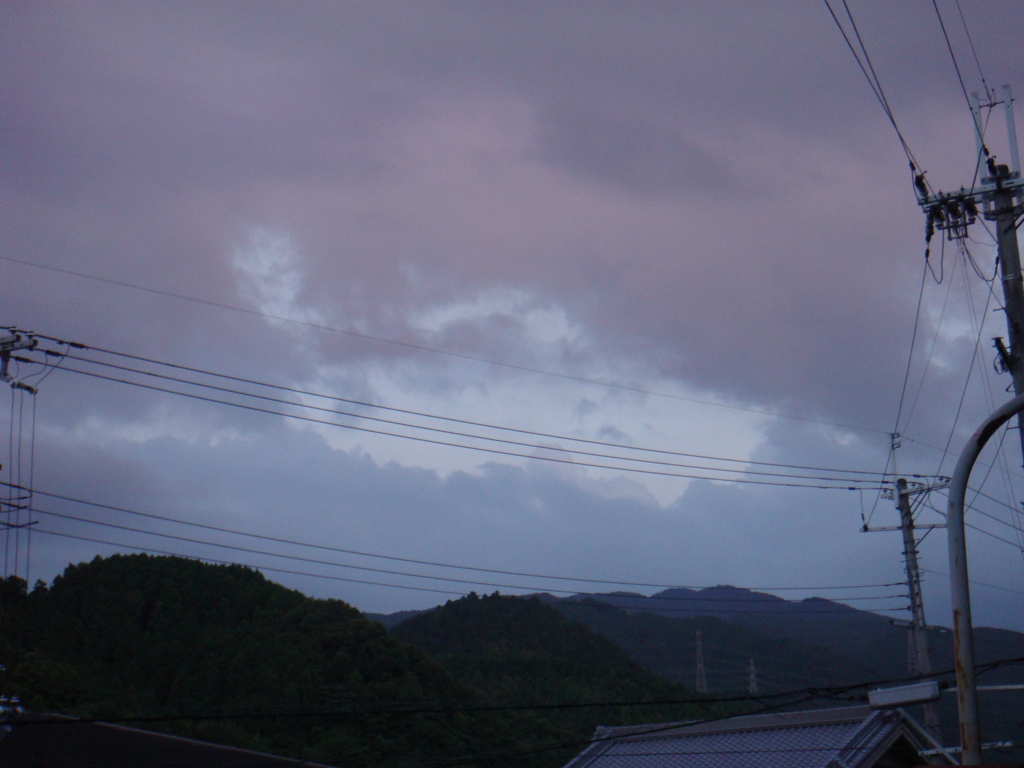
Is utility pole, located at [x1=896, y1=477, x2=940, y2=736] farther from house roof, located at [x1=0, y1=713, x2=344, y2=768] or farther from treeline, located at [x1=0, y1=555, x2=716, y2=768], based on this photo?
house roof, located at [x1=0, y1=713, x2=344, y2=768]

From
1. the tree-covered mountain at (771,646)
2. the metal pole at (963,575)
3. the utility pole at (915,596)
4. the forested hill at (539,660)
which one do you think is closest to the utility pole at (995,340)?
the metal pole at (963,575)

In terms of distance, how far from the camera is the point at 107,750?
25.8m

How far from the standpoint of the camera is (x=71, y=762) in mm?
24125

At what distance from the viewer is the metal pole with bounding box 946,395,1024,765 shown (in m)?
8.53

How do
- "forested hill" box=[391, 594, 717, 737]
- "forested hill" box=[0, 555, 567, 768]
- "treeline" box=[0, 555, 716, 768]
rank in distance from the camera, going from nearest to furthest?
"forested hill" box=[0, 555, 567, 768] → "treeline" box=[0, 555, 716, 768] → "forested hill" box=[391, 594, 717, 737]

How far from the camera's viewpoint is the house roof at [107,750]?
2414cm

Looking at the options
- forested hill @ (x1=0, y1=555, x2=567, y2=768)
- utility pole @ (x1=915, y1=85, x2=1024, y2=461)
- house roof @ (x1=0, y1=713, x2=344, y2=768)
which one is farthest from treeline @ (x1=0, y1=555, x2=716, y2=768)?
utility pole @ (x1=915, y1=85, x2=1024, y2=461)

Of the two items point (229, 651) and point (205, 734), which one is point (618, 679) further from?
point (205, 734)

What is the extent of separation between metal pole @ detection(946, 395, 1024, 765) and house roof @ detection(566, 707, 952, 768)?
10.2 meters

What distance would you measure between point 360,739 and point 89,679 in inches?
422

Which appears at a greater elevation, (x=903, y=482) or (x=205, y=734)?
(x=903, y=482)

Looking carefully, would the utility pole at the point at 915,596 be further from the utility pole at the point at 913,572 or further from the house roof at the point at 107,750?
the house roof at the point at 107,750

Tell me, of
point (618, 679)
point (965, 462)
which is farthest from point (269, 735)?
point (965, 462)

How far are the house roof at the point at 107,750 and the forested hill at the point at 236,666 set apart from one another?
3.32 meters
